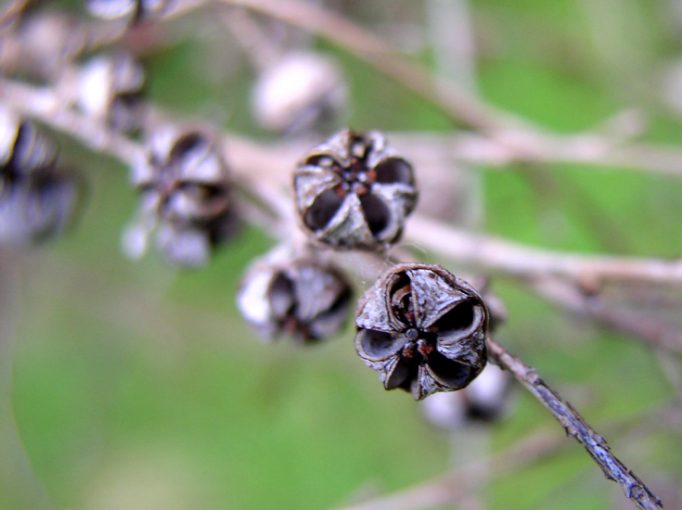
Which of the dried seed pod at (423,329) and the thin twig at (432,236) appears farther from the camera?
the thin twig at (432,236)

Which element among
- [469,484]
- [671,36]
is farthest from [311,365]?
[671,36]

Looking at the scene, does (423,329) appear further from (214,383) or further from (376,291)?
(214,383)

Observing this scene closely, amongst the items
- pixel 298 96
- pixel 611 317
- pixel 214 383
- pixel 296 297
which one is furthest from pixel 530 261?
pixel 214 383

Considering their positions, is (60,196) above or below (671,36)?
above

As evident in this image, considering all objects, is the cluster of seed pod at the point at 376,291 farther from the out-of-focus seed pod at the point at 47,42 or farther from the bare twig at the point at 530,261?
the out-of-focus seed pod at the point at 47,42

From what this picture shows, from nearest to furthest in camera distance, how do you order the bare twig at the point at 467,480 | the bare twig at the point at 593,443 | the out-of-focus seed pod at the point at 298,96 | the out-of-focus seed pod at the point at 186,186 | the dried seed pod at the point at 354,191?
the bare twig at the point at 593,443, the dried seed pod at the point at 354,191, the out-of-focus seed pod at the point at 186,186, the bare twig at the point at 467,480, the out-of-focus seed pod at the point at 298,96

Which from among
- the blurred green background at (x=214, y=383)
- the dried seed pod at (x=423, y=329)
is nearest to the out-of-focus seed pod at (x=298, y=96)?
the blurred green background at (x=214, y=383)

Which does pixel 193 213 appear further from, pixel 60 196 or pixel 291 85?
pixel 291 85

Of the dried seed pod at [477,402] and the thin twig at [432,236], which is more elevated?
the thin twig at [432,236]
